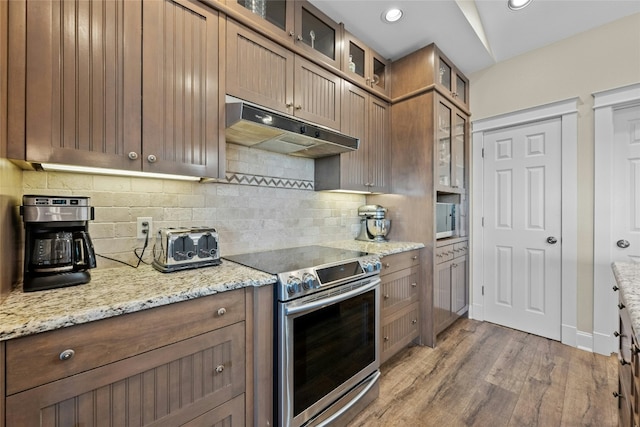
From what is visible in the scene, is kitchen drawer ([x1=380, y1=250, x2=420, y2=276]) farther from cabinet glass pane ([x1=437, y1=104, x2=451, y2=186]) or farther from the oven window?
cabinet glass pane ([x1=437, y1=104, x2=451, y2=186])

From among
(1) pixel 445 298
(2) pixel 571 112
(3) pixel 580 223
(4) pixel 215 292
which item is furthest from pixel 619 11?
(4) pixel 215 292

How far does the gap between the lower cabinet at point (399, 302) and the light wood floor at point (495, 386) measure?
185mm

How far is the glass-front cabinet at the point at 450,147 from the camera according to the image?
8.25ft

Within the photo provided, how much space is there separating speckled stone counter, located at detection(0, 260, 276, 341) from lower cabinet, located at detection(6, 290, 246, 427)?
0.05 m

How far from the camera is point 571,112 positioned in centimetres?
241

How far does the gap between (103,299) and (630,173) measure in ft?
11.8

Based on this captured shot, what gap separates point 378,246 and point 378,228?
1.04 feet

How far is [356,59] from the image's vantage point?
7.86 ft

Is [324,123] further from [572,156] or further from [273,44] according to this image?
[572,156]

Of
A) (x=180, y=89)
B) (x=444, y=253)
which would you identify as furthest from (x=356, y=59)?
(x=444, y=253)

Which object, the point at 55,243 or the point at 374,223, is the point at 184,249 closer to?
Answer: the point at 55,243

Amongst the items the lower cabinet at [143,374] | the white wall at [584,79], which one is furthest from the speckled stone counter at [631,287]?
the lower cabinet at [143,374]

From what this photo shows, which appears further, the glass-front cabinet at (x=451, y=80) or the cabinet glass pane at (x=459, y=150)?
the cabinet glass pane at (x=459, y=150)

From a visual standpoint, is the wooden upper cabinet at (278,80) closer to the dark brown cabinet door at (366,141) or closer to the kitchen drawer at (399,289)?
the dark brown cabinet door at (366,141)
